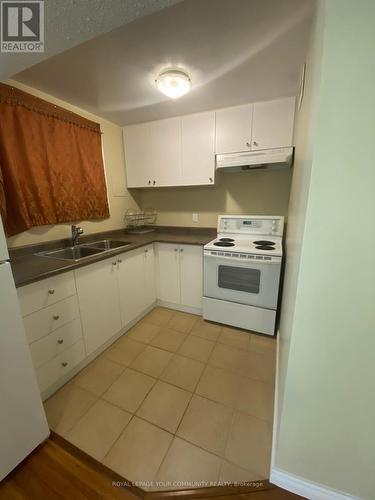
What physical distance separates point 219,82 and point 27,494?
2751 mm

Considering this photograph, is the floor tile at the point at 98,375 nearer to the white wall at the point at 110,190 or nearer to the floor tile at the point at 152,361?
the floor tile at the point at 152,361

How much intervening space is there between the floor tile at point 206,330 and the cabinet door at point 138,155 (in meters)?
1.79

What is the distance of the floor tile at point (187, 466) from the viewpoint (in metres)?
0.99

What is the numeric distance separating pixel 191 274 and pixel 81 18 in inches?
77.9

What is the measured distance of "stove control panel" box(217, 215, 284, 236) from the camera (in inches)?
89.5

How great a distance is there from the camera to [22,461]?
106cm

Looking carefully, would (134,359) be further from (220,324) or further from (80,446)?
(220,324)

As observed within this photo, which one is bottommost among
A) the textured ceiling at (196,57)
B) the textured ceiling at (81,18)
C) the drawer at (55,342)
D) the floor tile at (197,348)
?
the floor tile at (197,348)

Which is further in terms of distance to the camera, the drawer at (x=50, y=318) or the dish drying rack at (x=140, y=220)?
the dish drying rack at (x=140, y=220)

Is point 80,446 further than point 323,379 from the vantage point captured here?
Yes

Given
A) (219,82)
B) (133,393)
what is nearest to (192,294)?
(133,393)

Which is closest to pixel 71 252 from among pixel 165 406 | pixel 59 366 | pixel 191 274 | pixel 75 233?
pixel 75 233

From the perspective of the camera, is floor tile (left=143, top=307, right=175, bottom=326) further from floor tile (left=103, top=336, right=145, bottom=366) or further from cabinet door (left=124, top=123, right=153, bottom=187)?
cabinet door (left=124, top=123, right=153, bottom=187)

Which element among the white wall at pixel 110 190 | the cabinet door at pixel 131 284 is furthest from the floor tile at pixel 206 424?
the white wall at pixel 110 190
